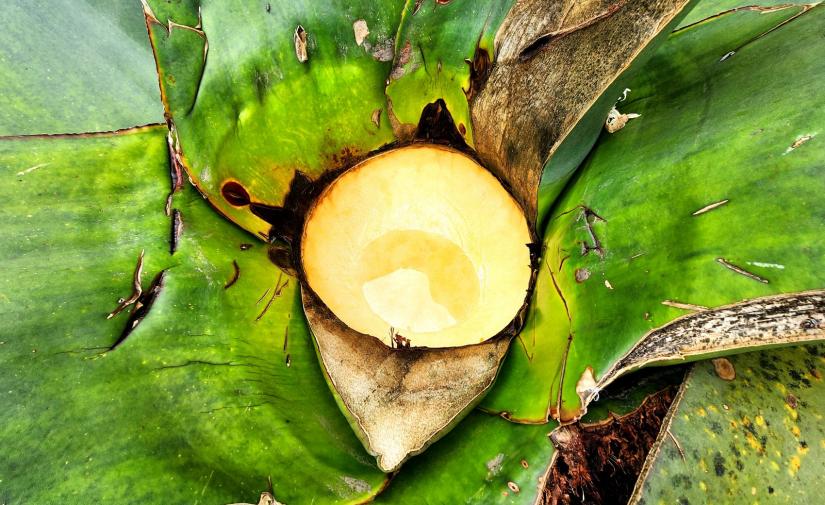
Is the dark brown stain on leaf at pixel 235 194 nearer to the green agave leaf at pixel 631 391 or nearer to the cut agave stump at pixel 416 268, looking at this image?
the cut agave stump at pixel 416 268

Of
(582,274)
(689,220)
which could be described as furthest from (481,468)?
(689,220)

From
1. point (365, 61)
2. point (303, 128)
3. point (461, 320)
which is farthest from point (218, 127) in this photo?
point (461, 320)

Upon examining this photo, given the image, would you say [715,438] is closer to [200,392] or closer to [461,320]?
[461,320]

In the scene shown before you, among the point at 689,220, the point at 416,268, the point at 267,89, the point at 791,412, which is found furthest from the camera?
the point at 416,268

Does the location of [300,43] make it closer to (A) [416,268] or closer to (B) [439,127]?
(B) [439,127]

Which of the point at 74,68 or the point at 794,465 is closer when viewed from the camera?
the point at 794,465

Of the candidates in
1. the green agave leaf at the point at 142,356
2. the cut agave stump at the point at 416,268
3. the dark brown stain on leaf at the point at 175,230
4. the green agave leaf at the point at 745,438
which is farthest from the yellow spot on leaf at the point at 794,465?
the dark brown stain on leaf at the point at 175,230
